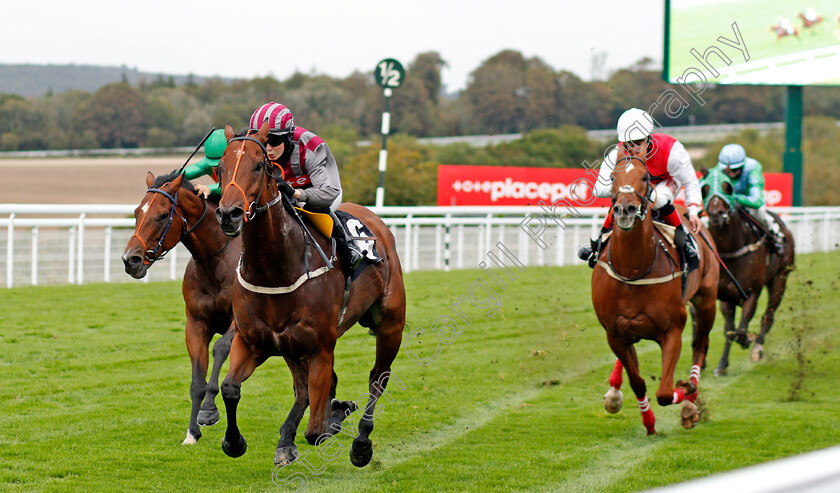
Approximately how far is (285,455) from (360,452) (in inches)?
19.1

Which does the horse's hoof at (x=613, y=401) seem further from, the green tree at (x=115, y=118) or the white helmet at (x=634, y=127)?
the green tree at (x=115, y=118)

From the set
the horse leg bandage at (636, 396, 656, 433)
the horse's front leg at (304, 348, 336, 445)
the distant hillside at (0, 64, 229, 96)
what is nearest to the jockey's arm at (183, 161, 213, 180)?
the horse's front leg at (304, 348, 336, 445)

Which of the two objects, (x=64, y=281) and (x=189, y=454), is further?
(x=64, y=281)

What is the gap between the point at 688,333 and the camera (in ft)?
35.1

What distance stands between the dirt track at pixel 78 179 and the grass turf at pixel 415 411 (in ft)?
26.6

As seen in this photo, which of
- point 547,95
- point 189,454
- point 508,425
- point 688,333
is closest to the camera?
point 189,454

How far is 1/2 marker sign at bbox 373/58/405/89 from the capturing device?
46.0 feet

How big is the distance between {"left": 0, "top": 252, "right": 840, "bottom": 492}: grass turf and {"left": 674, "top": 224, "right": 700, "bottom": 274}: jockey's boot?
107 centimetres

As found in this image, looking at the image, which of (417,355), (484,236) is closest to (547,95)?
(484,236)

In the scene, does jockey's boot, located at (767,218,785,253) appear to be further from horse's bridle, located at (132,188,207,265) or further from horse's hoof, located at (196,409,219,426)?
horse's hoof, located at (196,409,219,426)

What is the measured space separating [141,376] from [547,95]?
28.3 metres

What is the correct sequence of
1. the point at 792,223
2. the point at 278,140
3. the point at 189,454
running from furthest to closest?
the point at 792,223
the point at 189,454
the point at 278,140

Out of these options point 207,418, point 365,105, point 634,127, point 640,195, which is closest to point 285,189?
point 207,418

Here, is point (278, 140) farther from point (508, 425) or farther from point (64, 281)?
point (64, 281)
